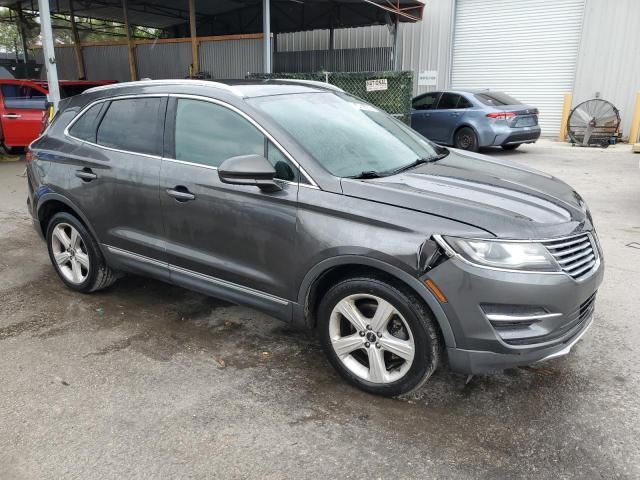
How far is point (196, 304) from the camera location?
4418 mm

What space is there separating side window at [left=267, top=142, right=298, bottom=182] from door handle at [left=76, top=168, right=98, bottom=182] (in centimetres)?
160

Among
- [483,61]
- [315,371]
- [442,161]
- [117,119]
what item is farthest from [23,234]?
[483,61]

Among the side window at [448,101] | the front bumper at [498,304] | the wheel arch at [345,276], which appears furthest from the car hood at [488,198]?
the side window at [448,101]

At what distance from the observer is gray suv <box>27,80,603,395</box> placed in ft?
8.73

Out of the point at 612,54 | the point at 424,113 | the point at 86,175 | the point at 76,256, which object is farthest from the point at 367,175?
the point at 612,54

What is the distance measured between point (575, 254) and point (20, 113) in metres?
11.4

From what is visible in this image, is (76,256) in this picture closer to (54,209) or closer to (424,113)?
(54,209)

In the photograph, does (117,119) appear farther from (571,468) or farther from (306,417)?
(571,468)

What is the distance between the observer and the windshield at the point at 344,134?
3271 mm

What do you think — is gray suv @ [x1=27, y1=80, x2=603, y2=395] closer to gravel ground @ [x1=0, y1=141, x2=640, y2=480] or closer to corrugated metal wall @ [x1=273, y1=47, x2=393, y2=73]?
gravel ground @ [x1=0, y1=141, x2=640, y2=480]

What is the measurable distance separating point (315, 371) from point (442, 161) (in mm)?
1665

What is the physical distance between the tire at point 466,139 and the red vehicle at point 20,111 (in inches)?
357

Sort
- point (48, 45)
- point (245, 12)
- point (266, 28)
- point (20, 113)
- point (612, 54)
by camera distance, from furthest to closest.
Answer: point (245, 12) → point (612, 54) → point (266, 28) → point (20, 113) → point (48, 45)

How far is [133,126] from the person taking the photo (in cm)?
394
